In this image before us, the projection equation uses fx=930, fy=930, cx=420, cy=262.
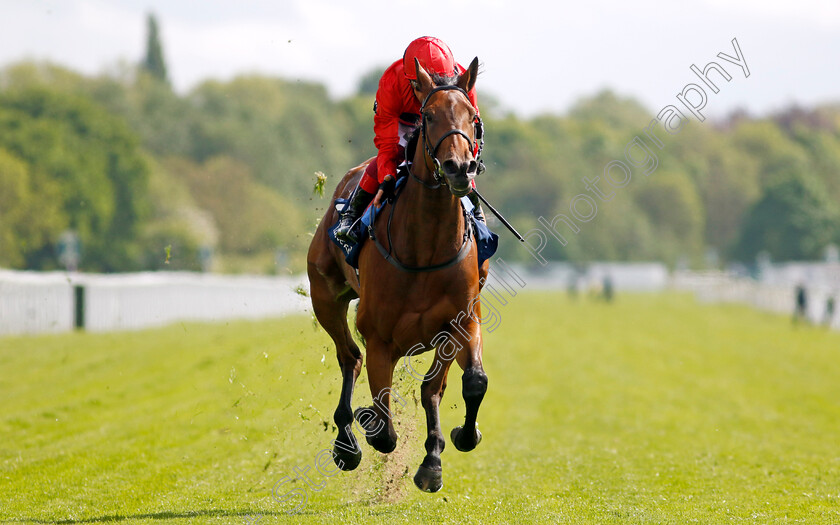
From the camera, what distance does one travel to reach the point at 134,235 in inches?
2277

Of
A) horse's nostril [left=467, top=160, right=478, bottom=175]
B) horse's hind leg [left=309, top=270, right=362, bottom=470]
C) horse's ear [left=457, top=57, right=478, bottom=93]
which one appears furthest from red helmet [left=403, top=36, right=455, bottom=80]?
horse's hind leg [left=309, top=270, right=362, bottom=470]

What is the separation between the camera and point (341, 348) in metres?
7.12

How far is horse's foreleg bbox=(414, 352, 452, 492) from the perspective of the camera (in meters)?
5.59

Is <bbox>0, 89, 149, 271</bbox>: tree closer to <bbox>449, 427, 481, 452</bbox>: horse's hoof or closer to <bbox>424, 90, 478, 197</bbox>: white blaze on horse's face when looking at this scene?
<bbox>449, 427, 481, 452</bbox>: horse's hoof

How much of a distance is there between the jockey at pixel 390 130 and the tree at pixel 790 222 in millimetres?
72570

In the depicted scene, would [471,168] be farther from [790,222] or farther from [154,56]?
[154,56]


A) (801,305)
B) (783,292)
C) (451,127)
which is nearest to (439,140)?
(451,127)

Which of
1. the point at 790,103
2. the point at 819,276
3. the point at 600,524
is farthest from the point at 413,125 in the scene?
the point at 790,103

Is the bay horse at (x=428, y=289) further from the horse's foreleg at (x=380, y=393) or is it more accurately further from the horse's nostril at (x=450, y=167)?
the horse's nostril at (x=450, y=167)

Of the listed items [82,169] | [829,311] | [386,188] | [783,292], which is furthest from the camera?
[82,169]

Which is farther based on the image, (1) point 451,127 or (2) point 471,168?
(1) point 451,127

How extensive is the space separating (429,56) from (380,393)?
2.10m

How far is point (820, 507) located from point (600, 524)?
1.91 m

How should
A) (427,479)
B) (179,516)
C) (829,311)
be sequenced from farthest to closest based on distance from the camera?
1. (829,311)
2. (179,516)
3. (427,479)
